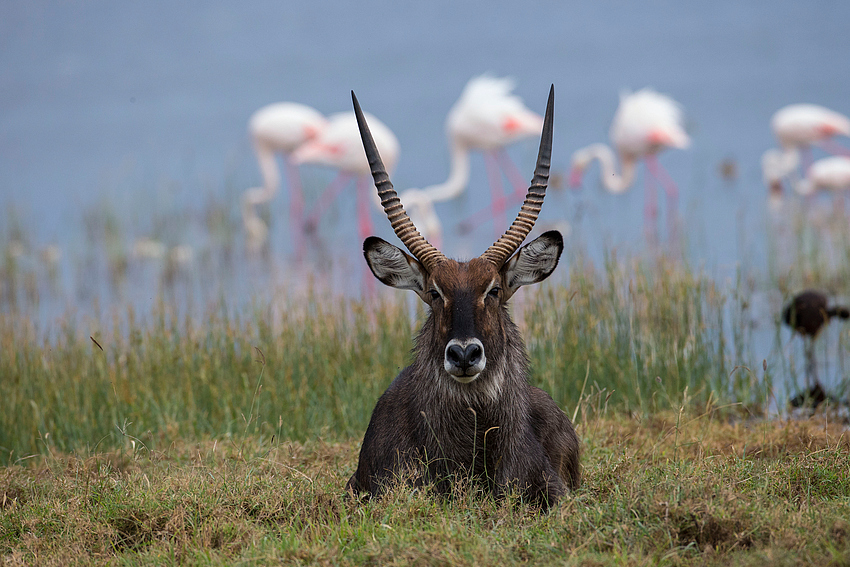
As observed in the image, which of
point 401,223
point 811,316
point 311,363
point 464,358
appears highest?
point 401,223

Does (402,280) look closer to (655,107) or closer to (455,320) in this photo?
(455,320)

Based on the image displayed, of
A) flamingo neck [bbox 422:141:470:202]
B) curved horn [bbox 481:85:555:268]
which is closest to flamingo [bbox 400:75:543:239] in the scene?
flamingo neck [bbox 422:141:470:202]

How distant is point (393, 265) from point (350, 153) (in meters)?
10.1

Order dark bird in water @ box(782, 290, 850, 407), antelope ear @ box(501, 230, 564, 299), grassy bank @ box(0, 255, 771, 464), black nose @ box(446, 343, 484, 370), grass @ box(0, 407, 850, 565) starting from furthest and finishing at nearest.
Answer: dark bird in water @ box(782, 290, 850, 407)
grassy bank @ box(0, 255, 771, 464)
antelope ear @ box(501, 230, 564, 299)
black nose @ box(446, 343, 484, 370)
grass @ box(0, 407, 850, 565)

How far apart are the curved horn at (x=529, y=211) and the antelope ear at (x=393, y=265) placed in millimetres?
338

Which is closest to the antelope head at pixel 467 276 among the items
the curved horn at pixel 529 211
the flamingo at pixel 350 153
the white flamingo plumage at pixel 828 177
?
the curved horn at pixel 529 211

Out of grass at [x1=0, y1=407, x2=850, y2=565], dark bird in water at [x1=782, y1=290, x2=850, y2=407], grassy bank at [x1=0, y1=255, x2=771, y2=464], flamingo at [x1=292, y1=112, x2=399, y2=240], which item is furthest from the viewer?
flamingo at [x1=292, y1=112, x2=399, y2=240]

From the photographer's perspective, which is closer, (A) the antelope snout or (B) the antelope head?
(A) the antelope snout

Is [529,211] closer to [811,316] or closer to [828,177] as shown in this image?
[811,316]

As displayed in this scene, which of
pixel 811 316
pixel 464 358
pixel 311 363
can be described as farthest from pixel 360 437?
pixel 811 316

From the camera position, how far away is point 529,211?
4375 mm

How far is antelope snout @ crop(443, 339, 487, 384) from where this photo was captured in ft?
12.1

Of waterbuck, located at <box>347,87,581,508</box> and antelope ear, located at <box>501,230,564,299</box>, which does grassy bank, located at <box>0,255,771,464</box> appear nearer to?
waterbuck, located at <box>347,87,581,508</box>

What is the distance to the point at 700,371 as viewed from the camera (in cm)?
731
